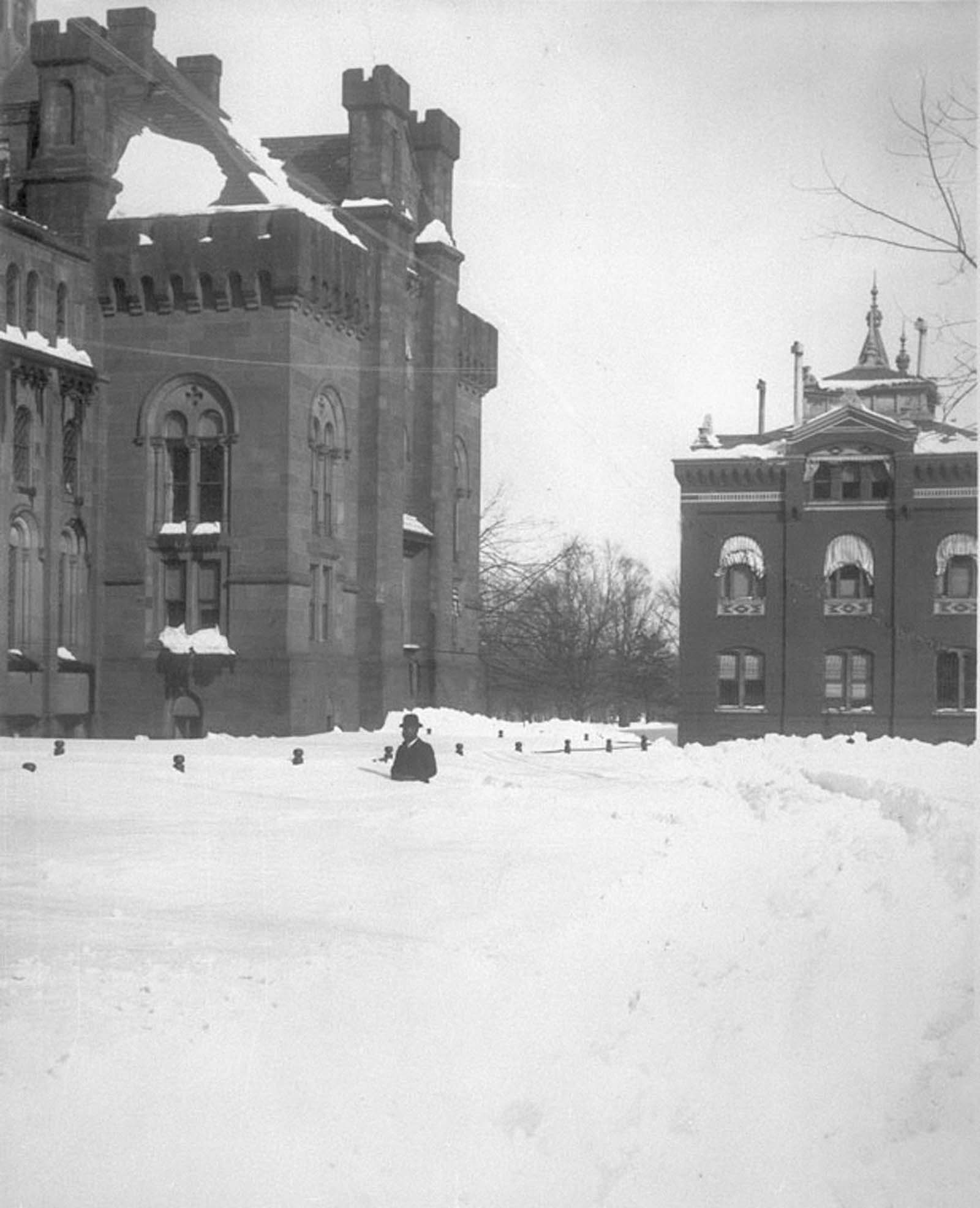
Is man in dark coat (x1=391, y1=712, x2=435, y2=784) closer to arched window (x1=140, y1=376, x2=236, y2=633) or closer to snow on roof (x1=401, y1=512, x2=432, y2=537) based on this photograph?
snow on roof (x1=401, y1=512, x2=432, y2=537)

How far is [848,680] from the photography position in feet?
40.9

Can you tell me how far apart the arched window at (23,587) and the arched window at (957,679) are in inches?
318

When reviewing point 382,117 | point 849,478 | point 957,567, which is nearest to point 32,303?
point 382,117

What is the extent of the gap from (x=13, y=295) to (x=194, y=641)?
4446 millimetres

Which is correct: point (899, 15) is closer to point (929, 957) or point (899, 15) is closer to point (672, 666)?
point (672, 666)

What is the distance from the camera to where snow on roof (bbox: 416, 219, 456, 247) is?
38.0ft

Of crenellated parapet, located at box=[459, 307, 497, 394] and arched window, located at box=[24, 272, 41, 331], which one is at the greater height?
arched window, located at box=[24, 272, 41, 331]

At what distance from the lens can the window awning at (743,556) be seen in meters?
12.3

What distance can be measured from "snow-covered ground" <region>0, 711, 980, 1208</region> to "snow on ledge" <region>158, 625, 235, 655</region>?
16.8ft

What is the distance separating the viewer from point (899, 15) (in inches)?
397

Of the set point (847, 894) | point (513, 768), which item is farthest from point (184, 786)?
point (847, 894)

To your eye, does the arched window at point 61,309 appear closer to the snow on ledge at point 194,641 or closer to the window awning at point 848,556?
the snow on ledge at point 194,641

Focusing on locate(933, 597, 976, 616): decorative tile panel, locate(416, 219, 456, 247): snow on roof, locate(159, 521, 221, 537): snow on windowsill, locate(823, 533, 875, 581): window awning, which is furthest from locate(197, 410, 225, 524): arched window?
locate(933, 597, 976, 616): decorative tile panel

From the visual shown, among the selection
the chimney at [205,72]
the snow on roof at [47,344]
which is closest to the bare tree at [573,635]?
the chimney at [205,72]
